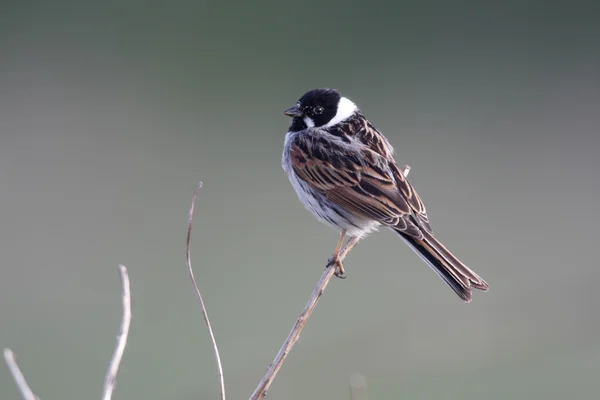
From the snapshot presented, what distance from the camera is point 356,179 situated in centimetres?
396

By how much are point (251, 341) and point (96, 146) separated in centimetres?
293

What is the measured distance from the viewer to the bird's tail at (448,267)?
3492 mm

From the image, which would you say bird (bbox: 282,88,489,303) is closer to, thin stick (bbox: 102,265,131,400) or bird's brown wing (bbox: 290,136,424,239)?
bird's brown wing (bbox: 290,136,424,239)

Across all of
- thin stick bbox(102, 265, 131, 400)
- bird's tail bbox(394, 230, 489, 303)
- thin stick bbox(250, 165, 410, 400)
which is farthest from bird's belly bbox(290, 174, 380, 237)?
thin stick bbox(102, 265, 131, 400)

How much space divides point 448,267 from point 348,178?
0.65 metres

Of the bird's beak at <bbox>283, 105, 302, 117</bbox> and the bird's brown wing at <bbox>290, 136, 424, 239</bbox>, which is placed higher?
the bird's beak at <bbox>283, 105, 302, 117</bbox>

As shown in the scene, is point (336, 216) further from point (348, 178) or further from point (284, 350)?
point (284, 350)

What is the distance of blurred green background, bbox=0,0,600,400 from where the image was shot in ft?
14.1

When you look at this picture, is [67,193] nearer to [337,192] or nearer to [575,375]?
[337,192]

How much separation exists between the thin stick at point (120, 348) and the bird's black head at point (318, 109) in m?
1.98

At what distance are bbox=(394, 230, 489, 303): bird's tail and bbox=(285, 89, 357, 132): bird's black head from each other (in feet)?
2.55

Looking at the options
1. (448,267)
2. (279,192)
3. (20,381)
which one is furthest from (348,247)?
(279,192)

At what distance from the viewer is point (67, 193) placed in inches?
279

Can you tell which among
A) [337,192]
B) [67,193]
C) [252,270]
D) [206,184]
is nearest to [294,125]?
[337,192]
